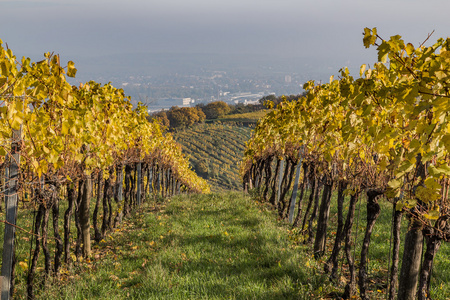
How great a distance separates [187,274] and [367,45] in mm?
3725

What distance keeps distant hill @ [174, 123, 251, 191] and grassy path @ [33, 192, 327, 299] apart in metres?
35.5

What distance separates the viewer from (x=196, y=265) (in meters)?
4.79

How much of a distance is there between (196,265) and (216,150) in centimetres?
5151

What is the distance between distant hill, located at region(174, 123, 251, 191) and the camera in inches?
1903

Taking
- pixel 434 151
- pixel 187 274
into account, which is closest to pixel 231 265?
pixel 187 274

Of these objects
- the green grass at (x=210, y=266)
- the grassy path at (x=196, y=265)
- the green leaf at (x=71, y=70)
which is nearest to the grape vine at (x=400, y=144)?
the green grass at (x=210, y=266)

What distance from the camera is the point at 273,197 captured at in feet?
35.3

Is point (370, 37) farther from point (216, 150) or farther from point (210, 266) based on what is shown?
point (216, 150)

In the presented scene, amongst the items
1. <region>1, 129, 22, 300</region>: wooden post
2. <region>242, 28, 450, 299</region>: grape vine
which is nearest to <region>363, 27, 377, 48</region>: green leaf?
<region>242, 28, 450, 299</region>: grape vine

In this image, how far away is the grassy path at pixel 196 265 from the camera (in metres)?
3.82

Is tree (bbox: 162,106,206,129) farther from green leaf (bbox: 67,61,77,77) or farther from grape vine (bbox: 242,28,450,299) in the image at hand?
green leaf (bbox: 67,61,77,77)

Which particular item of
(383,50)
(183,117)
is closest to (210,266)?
(383,50)

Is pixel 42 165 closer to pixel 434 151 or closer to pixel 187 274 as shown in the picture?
pixel 187 274

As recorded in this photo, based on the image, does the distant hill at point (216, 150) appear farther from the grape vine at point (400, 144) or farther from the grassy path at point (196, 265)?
the grape vine at point (400, 144)
